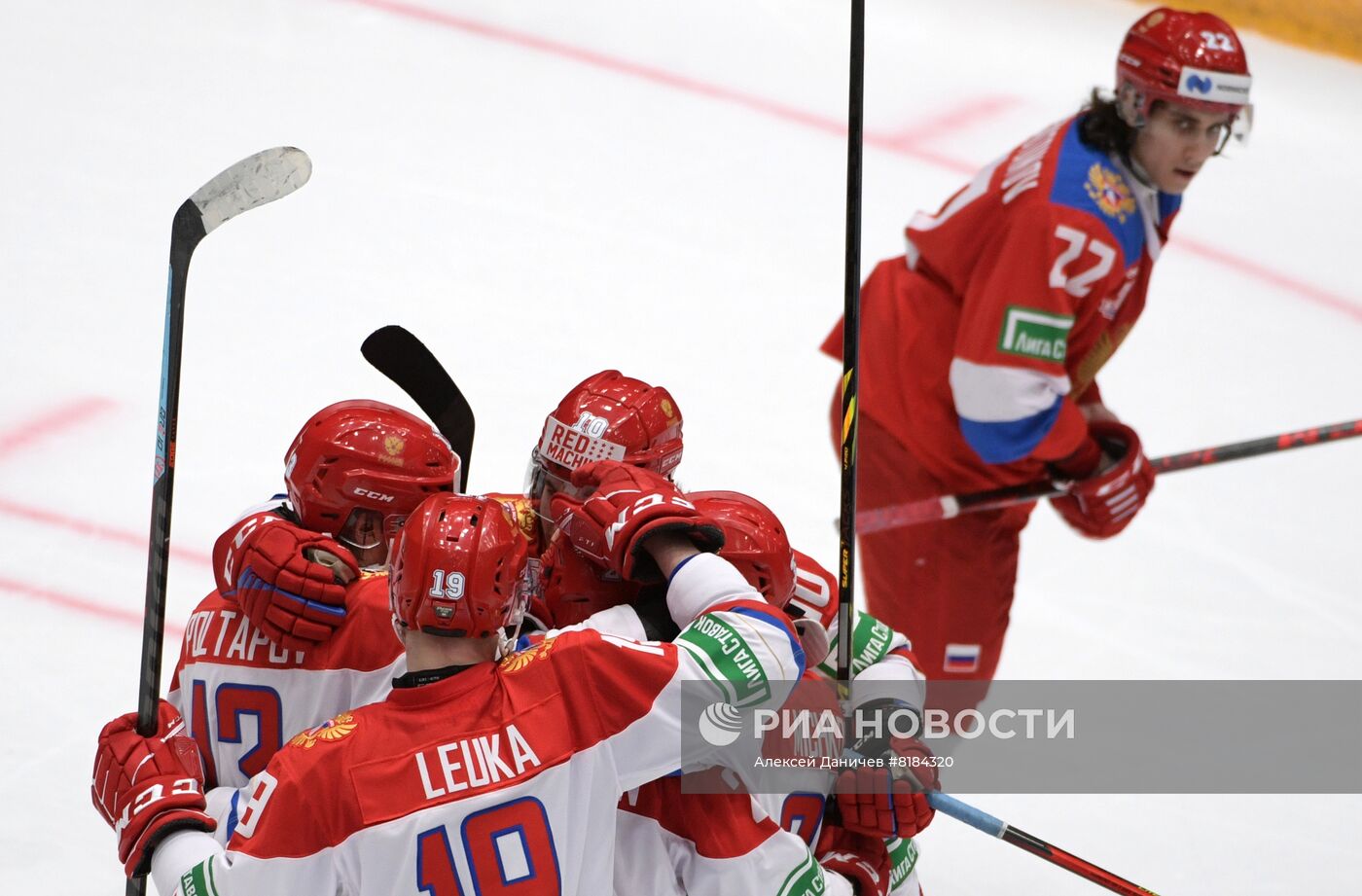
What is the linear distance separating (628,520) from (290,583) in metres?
0.48

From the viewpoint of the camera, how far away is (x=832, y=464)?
4.62m

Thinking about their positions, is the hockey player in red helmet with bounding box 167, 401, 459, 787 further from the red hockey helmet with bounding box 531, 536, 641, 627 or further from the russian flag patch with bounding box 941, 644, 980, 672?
the russian flag patch with bounding box 941, 644, 980, 672

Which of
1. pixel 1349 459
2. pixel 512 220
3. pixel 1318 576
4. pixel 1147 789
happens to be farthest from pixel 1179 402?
pixel 512 220

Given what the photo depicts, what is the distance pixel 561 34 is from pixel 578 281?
1.53m

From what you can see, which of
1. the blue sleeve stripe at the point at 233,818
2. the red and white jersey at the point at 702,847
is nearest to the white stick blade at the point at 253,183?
the blue sleeve stripe at the point at 233,818

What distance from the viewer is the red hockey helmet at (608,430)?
2.31m

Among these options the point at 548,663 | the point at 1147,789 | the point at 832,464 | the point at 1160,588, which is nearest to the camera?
the point at 548,663

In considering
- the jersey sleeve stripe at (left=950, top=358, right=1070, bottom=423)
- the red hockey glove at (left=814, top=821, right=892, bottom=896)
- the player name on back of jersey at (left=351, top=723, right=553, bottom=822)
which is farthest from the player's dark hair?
the player name on back of jersey at (left=351, top=723, right=553, bottom=822)

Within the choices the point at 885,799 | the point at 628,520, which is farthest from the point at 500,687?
the point at 885,799

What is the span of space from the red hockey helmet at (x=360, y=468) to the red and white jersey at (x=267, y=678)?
100 millimetres

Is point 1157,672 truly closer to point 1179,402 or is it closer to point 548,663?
point 1179,402

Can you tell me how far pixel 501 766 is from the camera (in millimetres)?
1975

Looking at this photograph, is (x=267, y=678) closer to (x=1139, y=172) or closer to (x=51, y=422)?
(x=1139, y=172)

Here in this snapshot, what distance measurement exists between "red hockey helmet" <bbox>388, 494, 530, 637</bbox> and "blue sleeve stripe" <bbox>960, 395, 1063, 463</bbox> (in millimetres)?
1623
